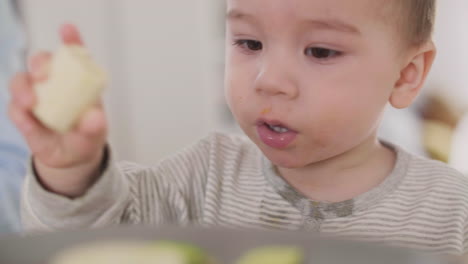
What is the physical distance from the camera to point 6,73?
125cm

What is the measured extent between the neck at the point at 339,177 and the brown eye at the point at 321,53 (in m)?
0.16

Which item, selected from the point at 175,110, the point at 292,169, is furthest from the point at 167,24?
the point at 292,169

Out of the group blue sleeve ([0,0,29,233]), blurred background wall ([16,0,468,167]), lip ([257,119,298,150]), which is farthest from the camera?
blurred background wall ([16,0,468,167])

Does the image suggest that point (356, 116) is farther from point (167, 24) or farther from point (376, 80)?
point (167, 24)

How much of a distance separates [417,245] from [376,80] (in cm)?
20

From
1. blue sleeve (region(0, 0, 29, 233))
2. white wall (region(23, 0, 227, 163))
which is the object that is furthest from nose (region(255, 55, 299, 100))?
white wall (region(23, 0, 227, 163))

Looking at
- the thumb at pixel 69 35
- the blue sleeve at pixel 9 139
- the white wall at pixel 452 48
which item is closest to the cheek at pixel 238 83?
the thumb at pixel 69 35

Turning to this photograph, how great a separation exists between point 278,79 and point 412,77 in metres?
0.21

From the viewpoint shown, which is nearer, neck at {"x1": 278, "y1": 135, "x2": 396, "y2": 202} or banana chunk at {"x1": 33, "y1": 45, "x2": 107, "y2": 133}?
banana chunk at {"x1": 33, "y1": 45, "x2": 107, "y2": 133}

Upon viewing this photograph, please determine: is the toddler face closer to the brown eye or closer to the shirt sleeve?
the brown eye

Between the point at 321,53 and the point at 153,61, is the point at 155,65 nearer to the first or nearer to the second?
the point at 153,61

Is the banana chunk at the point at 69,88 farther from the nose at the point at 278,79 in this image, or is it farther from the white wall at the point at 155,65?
the white wall at the point at 155,65

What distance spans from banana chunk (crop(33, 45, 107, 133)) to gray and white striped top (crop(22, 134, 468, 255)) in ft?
0.78

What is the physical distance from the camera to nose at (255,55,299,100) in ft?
2.18
